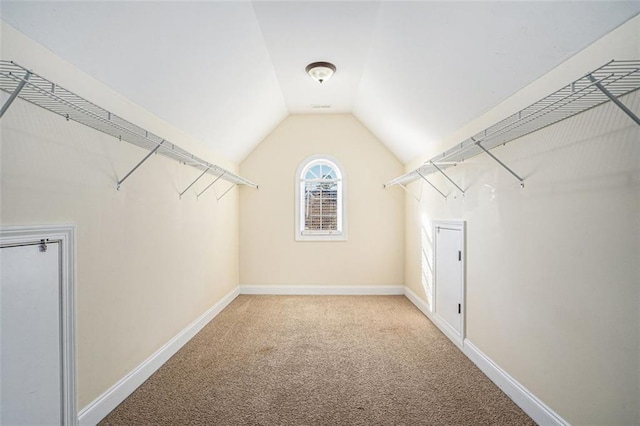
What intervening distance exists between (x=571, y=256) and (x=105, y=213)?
2724mm

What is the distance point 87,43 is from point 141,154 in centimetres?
85

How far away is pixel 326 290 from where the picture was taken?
4.95 m

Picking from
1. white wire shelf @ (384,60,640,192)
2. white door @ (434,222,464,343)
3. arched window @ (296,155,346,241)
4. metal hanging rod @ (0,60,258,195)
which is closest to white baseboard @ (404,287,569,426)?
white door @ (434,222,464,343)

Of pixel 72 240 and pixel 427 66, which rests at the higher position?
pixel 427 66

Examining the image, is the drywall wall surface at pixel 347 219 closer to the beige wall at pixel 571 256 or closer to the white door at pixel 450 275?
the white door at pixel 450 275

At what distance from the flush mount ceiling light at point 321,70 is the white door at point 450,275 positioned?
6.68 ft

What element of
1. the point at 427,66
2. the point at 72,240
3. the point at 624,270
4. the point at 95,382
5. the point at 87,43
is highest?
the point at 427,66

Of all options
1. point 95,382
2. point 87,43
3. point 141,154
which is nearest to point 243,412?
point 95,382

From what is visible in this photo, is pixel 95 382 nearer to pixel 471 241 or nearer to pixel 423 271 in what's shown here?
pixel 471 241

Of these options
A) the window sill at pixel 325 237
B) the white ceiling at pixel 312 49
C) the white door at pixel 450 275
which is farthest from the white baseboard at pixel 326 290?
the white ceiling at pixel 312 49

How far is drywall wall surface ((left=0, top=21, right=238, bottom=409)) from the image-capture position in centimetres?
146

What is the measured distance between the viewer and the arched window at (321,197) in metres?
5.09

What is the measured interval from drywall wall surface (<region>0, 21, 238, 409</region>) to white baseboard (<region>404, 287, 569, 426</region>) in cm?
264

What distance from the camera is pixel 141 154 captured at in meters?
2.38
